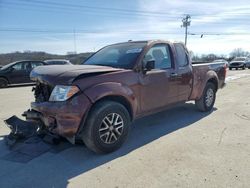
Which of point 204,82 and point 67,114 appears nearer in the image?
point 67,114

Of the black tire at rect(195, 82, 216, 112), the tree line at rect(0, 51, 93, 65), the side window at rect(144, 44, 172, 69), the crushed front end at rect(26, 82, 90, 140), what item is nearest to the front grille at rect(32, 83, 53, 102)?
the crushed front end at rect(26, 82, 90, 140)

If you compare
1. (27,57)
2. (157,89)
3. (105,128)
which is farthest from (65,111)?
(27,57)

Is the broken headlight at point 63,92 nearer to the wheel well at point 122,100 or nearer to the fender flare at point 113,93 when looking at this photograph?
the fender flare at point 113,93

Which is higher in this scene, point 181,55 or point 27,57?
point 181,55

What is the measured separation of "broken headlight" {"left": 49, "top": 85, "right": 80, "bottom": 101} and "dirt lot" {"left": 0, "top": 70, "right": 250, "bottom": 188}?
3.19ft

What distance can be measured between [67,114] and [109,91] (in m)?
0.75

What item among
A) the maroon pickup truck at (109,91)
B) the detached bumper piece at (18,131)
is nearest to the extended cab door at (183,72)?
the maroon pickup truck at (109,91)

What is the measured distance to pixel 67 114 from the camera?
13.0 ft

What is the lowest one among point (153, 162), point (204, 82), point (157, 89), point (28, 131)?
point (153, 162)

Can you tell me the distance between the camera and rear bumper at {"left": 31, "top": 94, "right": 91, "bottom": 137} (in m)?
3.95

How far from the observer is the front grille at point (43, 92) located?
4.38m

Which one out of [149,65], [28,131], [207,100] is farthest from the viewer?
[207,100]

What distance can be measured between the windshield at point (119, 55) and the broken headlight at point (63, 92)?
Result: 4.17 ft

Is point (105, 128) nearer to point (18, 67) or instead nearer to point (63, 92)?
point (63, 92)
